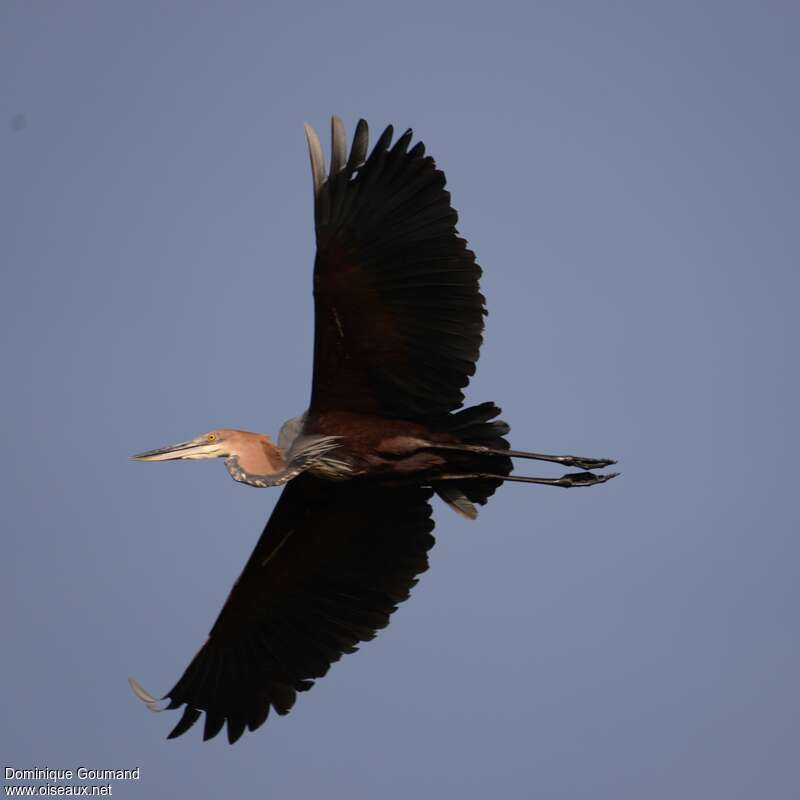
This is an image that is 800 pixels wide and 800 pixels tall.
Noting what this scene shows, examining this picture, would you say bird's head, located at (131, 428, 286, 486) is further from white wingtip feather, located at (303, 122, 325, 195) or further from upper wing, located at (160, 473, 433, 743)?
white wingtip feather, located at (303, 122, 325, 195)

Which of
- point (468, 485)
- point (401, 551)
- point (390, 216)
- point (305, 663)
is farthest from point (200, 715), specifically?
point (390, 216)

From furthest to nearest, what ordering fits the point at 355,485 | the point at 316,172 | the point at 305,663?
the point at 305,663 < the point at 355,485 < the point at 316,172

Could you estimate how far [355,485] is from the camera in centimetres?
982

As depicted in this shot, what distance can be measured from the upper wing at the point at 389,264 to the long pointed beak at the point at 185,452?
1.01m

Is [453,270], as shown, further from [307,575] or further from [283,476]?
[307,575]

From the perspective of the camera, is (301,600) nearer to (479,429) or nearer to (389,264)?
(479,429)

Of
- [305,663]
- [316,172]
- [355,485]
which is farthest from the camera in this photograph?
[305,663]

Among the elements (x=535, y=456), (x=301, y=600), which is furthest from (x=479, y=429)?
(x=301, y=600)

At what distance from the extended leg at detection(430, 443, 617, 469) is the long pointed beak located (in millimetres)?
1578

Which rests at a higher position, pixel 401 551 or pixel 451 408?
pixel 451 408

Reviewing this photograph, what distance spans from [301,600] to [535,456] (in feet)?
7.21

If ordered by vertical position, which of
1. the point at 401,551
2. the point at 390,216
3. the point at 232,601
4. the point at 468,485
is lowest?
the point at 232,601

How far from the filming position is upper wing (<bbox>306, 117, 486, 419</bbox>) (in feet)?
29.8

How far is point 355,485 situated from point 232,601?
4.53 ft
